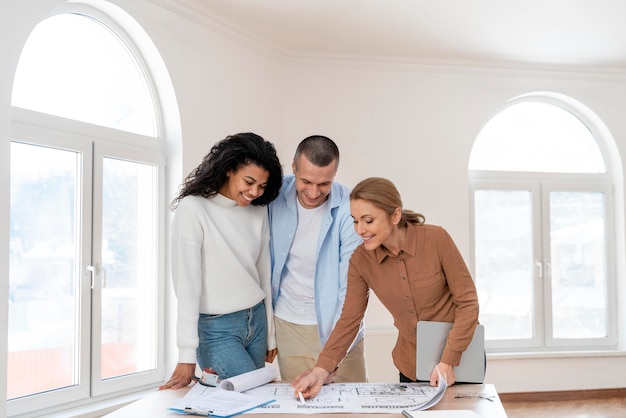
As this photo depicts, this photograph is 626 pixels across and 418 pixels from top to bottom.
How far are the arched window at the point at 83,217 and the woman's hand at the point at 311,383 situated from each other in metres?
1.91

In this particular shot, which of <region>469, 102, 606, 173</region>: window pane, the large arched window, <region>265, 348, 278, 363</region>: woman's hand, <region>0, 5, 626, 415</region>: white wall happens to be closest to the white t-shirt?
<region>265, 348, 278, 363</region>: woman's hand

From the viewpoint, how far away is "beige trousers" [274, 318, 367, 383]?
2566mm

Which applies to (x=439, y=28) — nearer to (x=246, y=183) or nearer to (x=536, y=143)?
(x=536, y=143)

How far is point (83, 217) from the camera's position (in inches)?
147

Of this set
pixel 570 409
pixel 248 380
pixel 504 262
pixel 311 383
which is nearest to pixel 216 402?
pixel 248 380

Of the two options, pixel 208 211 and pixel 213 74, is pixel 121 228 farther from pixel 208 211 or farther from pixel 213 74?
pixel 208 211

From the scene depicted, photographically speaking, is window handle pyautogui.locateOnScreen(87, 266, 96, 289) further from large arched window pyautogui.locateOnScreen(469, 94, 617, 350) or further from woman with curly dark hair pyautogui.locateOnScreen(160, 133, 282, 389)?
large arched window pyautogui.locateOnScreen(469, 94, 617, 350)

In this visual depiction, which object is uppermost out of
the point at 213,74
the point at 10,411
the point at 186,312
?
the point at 213,74

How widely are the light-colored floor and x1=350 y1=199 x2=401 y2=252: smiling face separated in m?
3.63

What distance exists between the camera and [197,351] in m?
2.31

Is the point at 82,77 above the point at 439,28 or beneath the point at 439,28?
beneath

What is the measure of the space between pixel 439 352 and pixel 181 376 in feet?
2.73

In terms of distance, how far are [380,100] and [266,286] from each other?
3614 millimetres

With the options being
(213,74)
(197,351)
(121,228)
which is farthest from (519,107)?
(197,351)
